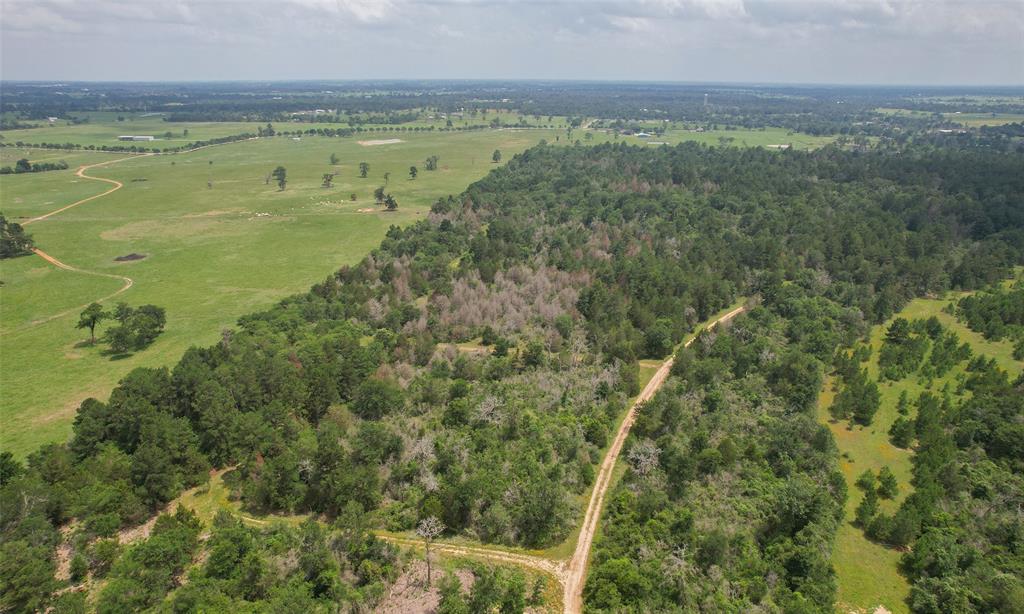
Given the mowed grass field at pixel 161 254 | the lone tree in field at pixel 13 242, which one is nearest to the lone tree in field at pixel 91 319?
the mowed grass field at pixel 161 254

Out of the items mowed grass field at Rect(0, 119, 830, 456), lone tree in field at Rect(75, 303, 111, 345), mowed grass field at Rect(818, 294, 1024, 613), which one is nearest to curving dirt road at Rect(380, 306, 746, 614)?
mowed grass field at Rect(818, 294, 1024, 613)

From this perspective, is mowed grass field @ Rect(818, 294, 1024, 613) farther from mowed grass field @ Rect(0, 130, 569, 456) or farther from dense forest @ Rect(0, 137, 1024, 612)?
mowed grass field @ Rect(0, 130, 569, 456)

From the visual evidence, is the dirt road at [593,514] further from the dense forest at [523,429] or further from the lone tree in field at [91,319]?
the lone tree in field at [91,319]

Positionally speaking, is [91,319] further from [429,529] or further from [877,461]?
[877,461]

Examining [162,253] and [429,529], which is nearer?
[429,529]

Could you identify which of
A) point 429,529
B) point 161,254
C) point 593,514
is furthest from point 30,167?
point 593,514

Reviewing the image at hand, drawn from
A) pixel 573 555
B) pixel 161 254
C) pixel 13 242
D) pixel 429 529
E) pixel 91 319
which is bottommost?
pixel 573 555
